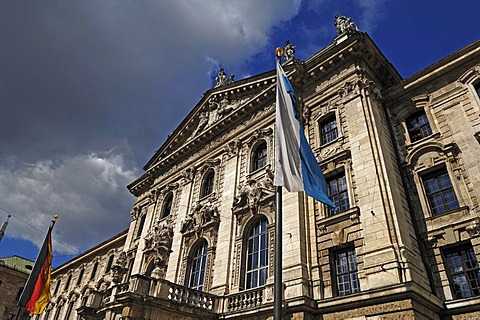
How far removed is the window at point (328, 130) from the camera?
57.7 feet

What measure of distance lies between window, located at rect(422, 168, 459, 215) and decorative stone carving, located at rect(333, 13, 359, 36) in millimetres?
8629

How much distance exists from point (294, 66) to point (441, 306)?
44.3ft

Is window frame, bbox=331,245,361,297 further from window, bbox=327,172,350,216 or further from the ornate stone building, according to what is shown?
window, bbox=327,172,350,216

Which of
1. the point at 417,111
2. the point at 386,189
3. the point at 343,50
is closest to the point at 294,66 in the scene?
the point at 343,50

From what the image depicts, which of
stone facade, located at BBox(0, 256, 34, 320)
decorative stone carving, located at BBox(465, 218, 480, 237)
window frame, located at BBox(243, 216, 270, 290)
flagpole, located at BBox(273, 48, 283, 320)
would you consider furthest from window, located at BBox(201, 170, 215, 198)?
stone facade, located at BBox(0, 256, 34, 320)

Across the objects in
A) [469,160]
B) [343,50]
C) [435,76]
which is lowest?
[469,160]

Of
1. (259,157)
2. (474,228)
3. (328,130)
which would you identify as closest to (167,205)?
(259,157)

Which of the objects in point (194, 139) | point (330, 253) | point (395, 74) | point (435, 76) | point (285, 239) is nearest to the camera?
point (330, 253)

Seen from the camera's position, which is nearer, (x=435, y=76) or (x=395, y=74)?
(x=435, y=76)

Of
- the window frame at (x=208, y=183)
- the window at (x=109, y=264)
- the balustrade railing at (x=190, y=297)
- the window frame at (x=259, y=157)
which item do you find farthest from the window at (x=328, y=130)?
the window at (x=109, y=264)

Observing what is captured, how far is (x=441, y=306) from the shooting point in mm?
11711

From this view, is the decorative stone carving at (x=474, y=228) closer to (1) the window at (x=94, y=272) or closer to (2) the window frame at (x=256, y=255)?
(2) the window frame at (x=256, y=255)

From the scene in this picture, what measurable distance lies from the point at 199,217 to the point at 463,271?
A: 13.4m

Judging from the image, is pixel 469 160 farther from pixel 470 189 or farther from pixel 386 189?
pixel 386 189
